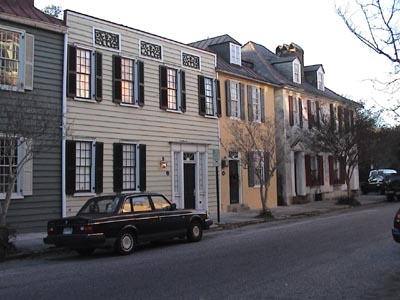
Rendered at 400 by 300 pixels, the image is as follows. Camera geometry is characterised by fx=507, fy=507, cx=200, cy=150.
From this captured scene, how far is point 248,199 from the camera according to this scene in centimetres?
2588

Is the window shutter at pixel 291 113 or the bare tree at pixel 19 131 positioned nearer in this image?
the bare tree at pixel 19 131

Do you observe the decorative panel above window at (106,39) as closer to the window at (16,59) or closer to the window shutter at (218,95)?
the window at (16,59)

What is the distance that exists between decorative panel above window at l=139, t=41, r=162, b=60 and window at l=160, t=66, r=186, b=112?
556 mm

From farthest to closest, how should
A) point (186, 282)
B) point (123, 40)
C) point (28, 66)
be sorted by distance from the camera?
point (123, 40)
point (28, 66)
point (186, 282)

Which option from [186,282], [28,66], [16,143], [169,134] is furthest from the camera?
[169,134]

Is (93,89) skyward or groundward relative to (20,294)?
skyward

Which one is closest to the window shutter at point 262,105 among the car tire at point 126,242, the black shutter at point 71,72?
the black shutter at point 71,72

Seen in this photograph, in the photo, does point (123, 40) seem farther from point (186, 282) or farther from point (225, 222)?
point (186, 282)

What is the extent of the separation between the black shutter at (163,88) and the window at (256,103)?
643 cm

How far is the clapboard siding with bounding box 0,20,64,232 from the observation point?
15.8 metres

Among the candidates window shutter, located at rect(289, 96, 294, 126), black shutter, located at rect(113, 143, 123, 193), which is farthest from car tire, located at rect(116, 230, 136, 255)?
window shutter, located at rect(289, 96, 294, 126)

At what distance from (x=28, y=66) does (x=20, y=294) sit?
9.85m

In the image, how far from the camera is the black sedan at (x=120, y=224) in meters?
11.5

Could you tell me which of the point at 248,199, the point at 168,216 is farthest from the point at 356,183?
the point at 168,216
